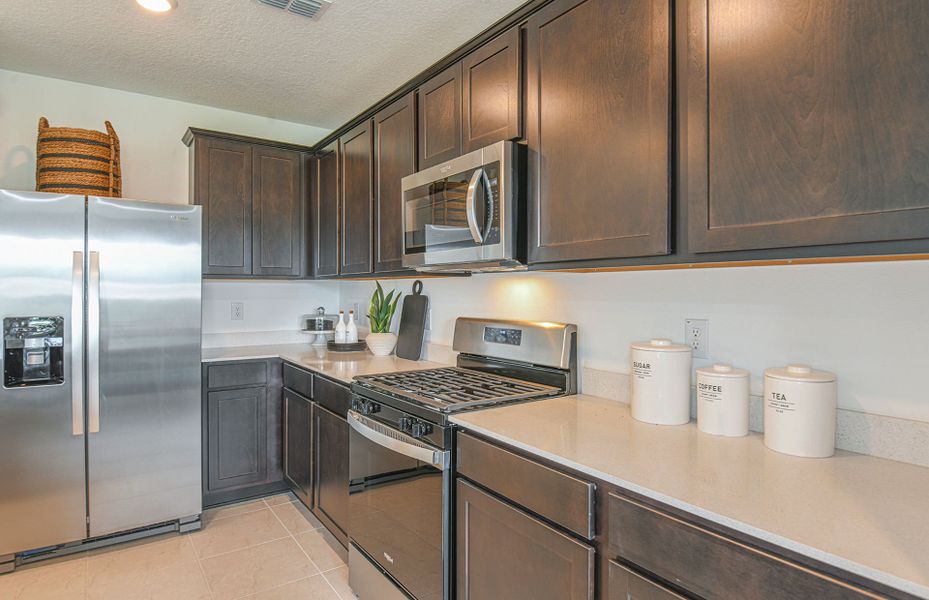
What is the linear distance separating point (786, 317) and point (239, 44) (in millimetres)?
2624

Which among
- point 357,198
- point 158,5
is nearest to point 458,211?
point 357,198

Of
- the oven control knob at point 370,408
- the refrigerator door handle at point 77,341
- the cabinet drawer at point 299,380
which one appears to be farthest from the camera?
the cabinet drawer at point 299,380

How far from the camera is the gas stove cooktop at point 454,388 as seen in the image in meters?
1.71

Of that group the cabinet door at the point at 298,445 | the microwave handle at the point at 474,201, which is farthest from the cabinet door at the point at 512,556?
the cabinet door at the point at 298,445

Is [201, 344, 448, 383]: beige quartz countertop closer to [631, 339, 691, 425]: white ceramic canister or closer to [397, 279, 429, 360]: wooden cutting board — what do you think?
[397, 279, 429, 360]: wooden cutting board

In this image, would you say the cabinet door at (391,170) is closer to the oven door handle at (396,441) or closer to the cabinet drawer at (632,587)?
the oven door handle at (396,441)

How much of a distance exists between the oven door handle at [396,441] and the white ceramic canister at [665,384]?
64 cm

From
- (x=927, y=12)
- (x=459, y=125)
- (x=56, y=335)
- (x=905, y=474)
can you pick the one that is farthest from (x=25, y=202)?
(x=905, y=474)

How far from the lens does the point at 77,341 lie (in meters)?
2.39

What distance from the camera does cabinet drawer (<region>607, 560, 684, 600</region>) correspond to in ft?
3.22

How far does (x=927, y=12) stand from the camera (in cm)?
87

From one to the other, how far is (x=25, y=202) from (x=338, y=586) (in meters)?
2.24

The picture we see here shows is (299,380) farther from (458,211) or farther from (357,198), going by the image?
(458,211)

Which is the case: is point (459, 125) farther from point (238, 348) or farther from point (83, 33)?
point (238, 348)
